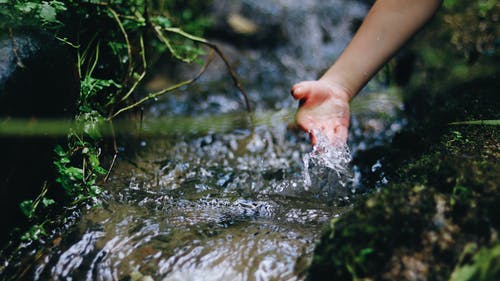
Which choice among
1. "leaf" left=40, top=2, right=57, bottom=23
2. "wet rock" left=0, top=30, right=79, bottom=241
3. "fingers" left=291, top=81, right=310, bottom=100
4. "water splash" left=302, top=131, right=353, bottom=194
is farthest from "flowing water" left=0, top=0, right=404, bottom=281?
"leaf" left=40, top=2, right=57, bottom=23

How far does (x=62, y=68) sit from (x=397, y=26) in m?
1.97

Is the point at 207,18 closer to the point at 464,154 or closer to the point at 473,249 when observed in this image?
the point at 464,154

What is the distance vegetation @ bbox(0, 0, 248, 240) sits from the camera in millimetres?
1938

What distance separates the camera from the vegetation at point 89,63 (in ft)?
6.36

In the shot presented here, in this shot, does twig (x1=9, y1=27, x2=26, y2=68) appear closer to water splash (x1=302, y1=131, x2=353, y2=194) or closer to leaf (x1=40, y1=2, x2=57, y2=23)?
leaf (x1=40, y1=2, x2=57, y2=23)

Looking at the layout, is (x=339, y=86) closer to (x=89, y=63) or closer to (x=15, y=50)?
(x=89, y=63)

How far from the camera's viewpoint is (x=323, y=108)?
8.39 feet

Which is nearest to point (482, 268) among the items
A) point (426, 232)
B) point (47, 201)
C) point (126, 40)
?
point (426, 232)

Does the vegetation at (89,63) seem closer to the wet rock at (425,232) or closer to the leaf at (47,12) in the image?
the leaf at (47,12)

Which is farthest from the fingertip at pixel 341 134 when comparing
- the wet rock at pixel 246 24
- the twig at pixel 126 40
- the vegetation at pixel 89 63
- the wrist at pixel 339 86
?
the wet rock at pixel 246 24

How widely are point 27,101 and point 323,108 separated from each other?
5.60 ft

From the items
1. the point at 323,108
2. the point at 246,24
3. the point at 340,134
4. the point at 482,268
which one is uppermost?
the point at 246,24

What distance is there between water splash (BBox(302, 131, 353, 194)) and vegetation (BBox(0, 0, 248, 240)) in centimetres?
115

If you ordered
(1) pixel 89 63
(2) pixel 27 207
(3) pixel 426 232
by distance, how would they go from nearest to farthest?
(3) pixel 426 232 → (2) pixel 27 207 → (1) pixel 89 63
